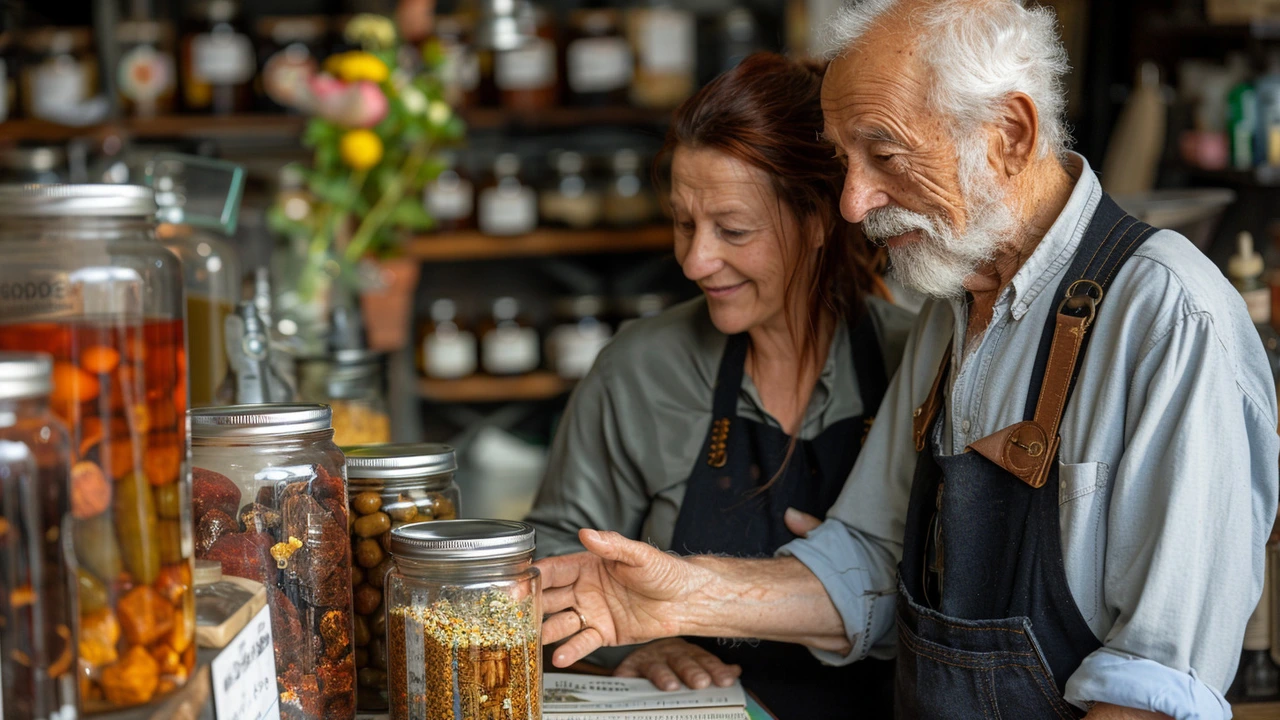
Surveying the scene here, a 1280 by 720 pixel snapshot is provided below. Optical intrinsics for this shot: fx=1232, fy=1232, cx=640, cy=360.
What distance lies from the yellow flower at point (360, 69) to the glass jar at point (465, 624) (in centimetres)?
172

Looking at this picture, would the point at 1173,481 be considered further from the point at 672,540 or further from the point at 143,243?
the point at 143,243

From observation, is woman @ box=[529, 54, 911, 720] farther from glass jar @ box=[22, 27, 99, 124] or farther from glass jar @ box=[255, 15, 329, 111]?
glass jar @ box=[22, 27, 99, 124]

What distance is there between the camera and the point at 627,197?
3760 mm

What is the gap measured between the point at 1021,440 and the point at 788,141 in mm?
508

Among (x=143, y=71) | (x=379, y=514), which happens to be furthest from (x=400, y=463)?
(x=143, y=71)

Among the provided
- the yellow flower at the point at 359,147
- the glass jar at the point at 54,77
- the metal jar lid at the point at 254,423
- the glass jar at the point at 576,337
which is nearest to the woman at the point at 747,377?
the metal jar lid at the point at 254,423

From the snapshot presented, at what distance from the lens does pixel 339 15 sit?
382 cm

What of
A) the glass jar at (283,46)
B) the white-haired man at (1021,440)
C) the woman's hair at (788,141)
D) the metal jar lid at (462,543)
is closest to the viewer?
the metal jar lid at (462,543)

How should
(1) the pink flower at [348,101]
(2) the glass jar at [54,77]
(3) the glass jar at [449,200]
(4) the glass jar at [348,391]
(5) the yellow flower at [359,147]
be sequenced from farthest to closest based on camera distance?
(3) the glass jar at [449,200]
(2) the glass jar at [54,77]
(5) the yellow flower at [359,147]
(1) the pink flower at [348,101]
(4) the glass jar at [348,391]

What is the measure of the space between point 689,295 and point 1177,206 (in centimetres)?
201

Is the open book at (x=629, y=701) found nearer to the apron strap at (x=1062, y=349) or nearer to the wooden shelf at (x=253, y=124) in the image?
the apron strap at (x=1062, y=349)

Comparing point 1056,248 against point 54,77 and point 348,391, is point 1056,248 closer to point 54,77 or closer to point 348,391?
point 348,391

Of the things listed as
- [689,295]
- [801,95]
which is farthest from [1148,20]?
[801,95]

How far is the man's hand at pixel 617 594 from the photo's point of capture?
1204 millimetres
